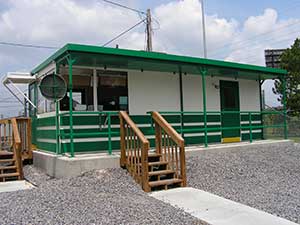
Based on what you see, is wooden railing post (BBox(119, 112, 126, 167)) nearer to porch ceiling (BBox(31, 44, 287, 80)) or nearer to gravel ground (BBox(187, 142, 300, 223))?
gravel ground (BBox(187, 142, 300, 223))

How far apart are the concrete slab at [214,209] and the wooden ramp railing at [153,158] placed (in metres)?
0.30

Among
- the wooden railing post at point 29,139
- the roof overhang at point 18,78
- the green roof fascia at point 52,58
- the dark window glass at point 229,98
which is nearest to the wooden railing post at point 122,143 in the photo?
the green roof fascia at point 52,58

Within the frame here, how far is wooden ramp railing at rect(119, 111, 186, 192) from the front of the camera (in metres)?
6.49

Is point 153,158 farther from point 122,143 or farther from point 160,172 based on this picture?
point 122,143

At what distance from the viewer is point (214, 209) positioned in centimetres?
520

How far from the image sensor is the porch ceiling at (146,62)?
7.84 m

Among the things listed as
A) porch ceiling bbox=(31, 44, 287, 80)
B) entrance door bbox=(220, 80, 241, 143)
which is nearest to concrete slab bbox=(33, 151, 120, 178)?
porch ceiling bbox=(31, 44, 287, 80)

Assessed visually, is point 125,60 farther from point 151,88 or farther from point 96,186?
point 96,186

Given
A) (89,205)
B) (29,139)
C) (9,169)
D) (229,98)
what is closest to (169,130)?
(89,205)

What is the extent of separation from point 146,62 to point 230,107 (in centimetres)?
453

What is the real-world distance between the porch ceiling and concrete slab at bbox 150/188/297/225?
3633mm

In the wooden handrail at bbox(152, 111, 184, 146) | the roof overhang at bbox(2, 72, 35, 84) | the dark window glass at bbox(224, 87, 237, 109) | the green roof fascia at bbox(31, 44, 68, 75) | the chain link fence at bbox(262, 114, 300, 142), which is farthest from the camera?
the chain link fence at bbox(262, 114, 300, 142)

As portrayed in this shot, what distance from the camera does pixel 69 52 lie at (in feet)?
24.6

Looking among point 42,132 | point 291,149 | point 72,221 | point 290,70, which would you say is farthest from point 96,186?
point 290,70
